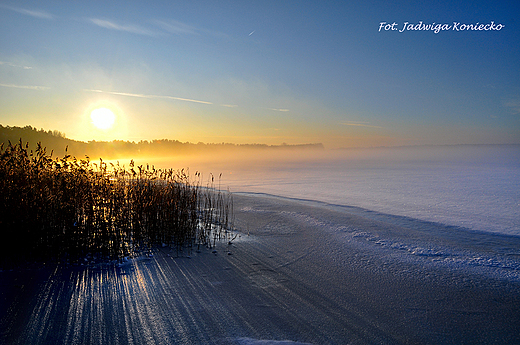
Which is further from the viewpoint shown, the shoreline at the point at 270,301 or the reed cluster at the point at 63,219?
the reed cluster at the point at 63,219

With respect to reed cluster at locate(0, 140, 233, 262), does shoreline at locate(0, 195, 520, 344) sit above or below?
below

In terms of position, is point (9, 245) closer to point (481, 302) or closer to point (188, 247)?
point (188, 247)

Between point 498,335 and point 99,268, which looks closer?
point 498,335

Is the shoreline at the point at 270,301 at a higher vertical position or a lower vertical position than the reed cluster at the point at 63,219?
lower

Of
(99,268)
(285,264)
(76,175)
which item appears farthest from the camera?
(76,175)

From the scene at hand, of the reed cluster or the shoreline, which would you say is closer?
the shoreline

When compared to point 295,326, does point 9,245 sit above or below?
above

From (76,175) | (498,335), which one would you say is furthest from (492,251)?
(76,175)

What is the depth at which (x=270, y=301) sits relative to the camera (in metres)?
3.88

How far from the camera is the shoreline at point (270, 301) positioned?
10.4ft

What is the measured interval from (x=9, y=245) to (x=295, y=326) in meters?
4.93

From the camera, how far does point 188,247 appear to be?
613 centimetres

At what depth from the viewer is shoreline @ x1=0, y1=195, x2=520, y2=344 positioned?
3180 millimetres

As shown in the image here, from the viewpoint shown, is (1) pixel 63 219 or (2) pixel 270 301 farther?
(1) pixel 63 219
